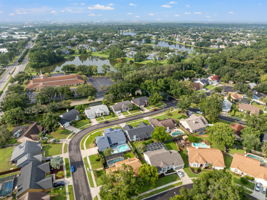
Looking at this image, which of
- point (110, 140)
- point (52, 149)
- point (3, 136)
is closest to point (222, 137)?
point (110, 140)

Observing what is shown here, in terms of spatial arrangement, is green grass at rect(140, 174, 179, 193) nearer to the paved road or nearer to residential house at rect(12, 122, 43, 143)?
the paved road

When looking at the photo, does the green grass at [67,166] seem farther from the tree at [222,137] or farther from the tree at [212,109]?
the tree at [212,109]

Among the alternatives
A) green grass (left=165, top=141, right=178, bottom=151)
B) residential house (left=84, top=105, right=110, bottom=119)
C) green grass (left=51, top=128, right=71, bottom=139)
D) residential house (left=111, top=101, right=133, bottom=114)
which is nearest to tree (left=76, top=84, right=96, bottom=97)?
residential house (left=84, top=105, right=110, bottom=119)

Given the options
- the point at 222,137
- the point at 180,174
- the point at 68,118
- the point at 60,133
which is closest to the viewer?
the point at 180,174

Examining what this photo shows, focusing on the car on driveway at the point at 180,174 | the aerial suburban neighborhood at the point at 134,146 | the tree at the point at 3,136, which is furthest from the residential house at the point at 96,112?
the car on driveway at the point at 180,174

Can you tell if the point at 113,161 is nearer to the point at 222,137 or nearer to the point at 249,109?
the point at 222,137

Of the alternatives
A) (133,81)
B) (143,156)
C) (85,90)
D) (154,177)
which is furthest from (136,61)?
(154,177)

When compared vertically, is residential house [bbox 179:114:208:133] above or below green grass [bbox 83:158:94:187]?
above
